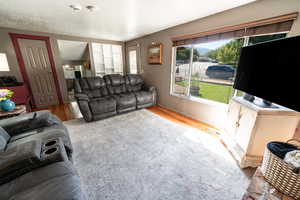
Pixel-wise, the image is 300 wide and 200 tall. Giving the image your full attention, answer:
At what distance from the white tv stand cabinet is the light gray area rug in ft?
0.66

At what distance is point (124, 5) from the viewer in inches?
77.3

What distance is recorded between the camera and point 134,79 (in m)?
3.99

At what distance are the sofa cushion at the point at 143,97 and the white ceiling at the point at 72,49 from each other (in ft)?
10.2

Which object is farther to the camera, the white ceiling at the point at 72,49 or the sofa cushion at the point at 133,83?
the white ceiling at the point at 72,49

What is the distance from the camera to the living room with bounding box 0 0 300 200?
1.03 metres

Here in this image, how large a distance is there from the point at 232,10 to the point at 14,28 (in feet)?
16.6

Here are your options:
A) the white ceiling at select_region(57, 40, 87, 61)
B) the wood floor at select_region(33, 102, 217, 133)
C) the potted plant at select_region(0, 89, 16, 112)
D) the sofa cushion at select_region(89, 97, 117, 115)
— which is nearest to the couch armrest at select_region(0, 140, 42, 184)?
the potted plant at select_region(0, 89, 16, 112)

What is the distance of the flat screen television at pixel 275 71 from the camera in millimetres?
1021

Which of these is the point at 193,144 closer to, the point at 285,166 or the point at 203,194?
the point at 203,194

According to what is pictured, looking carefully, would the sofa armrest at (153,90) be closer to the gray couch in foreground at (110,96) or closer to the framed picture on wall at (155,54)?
the gray couch in foreground at (110,96)

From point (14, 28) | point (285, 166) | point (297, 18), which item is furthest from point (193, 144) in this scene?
point (14, 28)

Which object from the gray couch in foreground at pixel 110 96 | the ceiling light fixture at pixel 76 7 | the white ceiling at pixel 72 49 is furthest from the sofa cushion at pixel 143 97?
the white ceiling at pixel 72 49

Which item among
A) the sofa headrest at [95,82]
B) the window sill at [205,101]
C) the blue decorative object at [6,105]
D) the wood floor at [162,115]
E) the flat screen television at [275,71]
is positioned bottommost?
the wood floor at [162,115]

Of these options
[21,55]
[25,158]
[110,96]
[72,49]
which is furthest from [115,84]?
[72,49]
